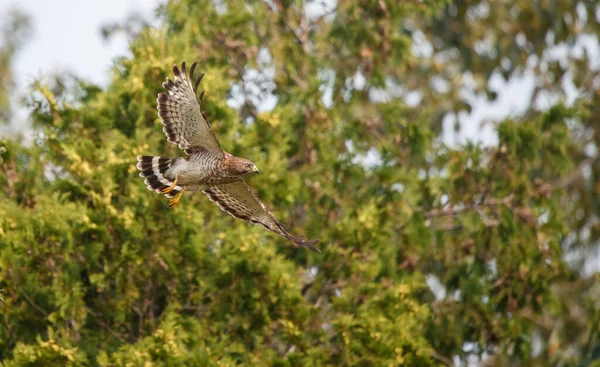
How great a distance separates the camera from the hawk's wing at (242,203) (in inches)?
333

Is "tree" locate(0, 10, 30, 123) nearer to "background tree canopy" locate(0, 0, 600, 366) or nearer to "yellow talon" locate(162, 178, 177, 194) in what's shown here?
"background tree canopy" locate(0, 0, 600, 366)

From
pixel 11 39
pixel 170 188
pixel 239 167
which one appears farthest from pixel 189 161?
pixel 11 39

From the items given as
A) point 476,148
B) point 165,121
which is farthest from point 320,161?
point 165,121

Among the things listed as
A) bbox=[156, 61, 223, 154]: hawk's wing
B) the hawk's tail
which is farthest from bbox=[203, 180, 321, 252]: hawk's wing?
bbox=[156, 61, 223, 154]: hawk's wing

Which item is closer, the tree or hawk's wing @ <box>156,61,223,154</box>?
hawk's wing @ <box>156,61,223,154</box>

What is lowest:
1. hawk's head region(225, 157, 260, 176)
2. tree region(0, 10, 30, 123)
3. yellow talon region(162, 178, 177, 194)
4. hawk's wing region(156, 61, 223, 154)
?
yellow talon region(162, 178, 177, 194)

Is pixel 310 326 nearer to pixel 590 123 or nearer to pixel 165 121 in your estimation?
pixel 165 121

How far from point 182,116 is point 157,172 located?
68 centimetres

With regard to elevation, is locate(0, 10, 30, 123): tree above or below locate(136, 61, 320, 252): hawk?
above

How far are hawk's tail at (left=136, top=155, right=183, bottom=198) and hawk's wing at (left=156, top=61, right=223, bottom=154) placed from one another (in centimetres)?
39

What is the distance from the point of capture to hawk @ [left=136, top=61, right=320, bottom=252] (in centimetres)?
779

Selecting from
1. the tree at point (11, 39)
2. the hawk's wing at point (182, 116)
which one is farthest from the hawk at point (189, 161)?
the tree at point (11, 39)

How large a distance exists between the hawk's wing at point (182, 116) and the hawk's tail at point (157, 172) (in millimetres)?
390

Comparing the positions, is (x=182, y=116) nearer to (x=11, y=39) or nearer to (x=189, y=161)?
(x=189, y=161)
